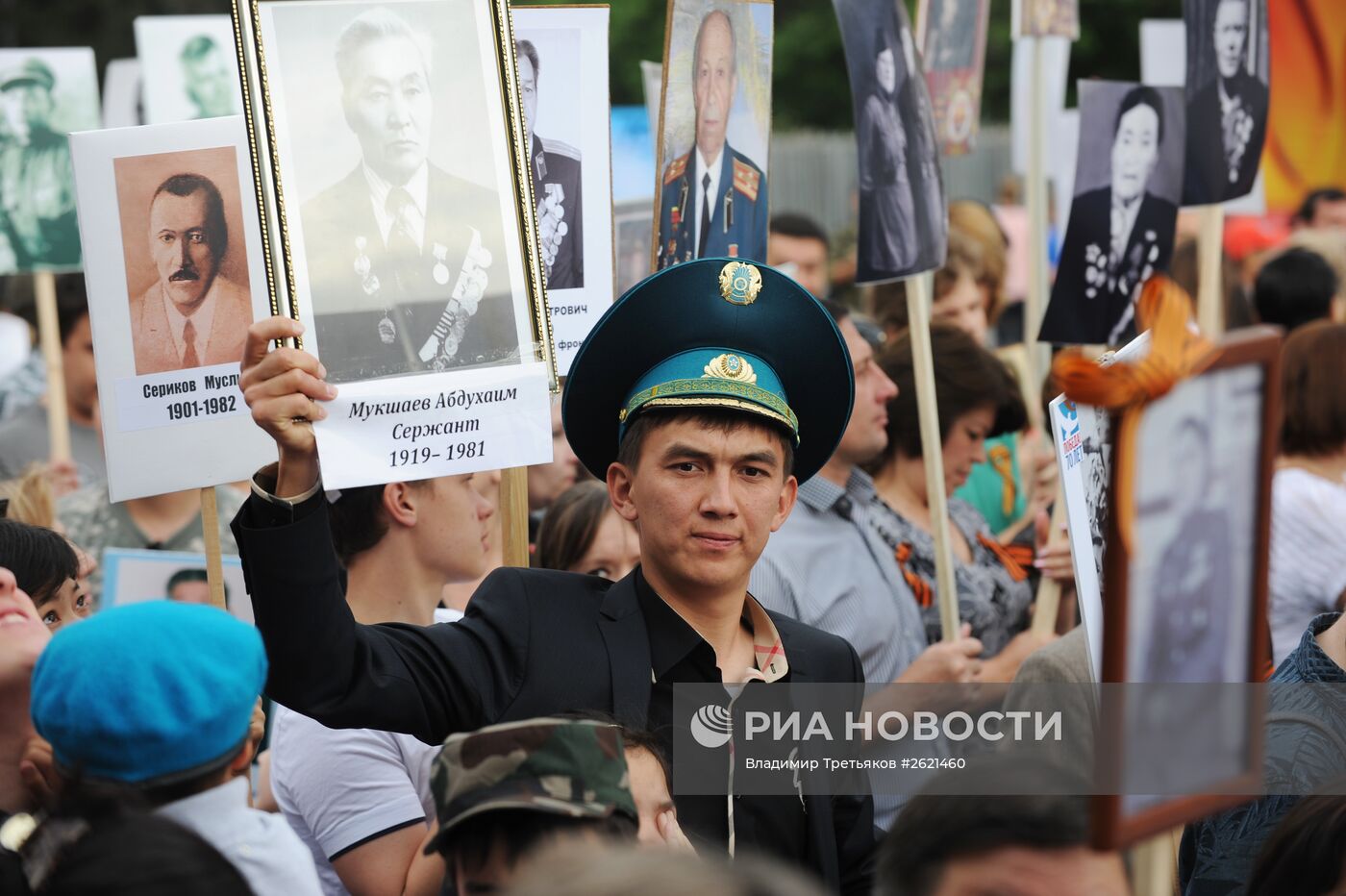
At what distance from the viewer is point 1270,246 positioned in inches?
439

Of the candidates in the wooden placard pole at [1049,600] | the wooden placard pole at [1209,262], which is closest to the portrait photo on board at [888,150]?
the wooden placard pole at [1049,600]

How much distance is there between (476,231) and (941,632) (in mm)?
2213

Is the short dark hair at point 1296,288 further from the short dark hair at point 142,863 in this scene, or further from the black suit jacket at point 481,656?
the short dark hair at point 142,863

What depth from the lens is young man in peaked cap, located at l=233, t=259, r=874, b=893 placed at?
2436mm

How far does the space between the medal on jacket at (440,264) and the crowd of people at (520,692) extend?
0.94 feet

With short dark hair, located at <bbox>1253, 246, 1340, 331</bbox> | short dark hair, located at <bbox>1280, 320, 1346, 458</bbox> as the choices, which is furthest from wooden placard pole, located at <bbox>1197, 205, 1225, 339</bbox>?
short dark hair, located at <bbox>1253, 246, 1340, 331</bbox>

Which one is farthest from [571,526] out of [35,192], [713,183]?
[35,192]

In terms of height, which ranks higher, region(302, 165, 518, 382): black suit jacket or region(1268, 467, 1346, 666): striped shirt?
region(302, 165, 518, 382): black suit jacket

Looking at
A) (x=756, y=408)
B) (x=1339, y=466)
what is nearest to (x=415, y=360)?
(x=756, y=408)

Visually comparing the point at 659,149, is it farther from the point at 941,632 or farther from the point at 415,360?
the point at 941,632

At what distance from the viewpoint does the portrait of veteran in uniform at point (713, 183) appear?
12.7 ft

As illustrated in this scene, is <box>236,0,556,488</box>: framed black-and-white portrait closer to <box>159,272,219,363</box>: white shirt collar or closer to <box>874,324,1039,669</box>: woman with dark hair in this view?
<box>159,272,219,363</box>: white shirt collar

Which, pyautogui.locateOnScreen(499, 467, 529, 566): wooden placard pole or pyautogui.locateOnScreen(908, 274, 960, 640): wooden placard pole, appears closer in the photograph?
pyautogui.locateOnScreen(499, 467, 529, 566): wooden placard pole

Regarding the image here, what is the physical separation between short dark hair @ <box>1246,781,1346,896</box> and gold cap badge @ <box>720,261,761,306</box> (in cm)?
119
